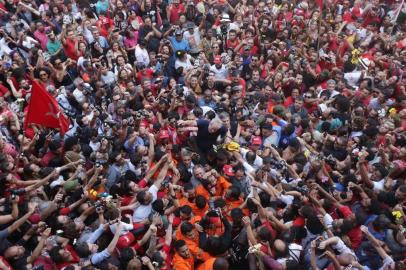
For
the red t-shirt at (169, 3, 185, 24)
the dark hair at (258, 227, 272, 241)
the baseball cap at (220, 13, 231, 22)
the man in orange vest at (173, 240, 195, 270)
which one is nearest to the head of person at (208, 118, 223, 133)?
the dark hair at (258, 227, 272, 241)

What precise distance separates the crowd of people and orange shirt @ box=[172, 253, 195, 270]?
0.01m

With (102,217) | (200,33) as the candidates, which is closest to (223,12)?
(200,33)

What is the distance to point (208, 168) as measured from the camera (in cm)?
632

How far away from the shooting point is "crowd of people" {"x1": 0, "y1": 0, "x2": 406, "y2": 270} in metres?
5.11

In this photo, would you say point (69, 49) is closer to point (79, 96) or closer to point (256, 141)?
point (79, 96)

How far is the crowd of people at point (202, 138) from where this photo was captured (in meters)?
5.11

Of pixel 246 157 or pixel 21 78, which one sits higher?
pixel 21 78

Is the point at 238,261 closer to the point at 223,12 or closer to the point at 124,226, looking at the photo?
the point at 124,226

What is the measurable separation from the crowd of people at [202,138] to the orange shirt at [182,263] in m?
0.01

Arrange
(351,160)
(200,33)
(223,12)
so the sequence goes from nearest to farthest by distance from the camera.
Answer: (351,160) < (200,33) < (223,12)

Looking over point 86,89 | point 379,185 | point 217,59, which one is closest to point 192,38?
point 217,59

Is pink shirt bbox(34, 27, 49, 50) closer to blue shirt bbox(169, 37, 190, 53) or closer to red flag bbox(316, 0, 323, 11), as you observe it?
blue shirt bbox(169, 37, 190, 53)

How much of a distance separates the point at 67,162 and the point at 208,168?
200cm

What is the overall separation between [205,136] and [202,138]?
0.20ft
